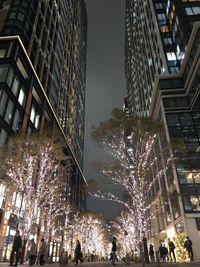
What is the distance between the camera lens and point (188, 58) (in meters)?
34.9

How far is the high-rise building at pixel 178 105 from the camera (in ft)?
97.9

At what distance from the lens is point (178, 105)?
119ft

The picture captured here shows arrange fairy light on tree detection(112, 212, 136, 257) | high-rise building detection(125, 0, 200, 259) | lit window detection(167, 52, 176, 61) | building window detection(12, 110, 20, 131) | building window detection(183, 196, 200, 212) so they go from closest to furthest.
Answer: building window detection(12, 110, 20, 131) → building window detection(183, 196, 200, 212) → high-rise building detection(125, 0, 200, 259) → fairy light on tree detection(112, 212, 136, 257) → lit window detection(167, 52, 176, 61)

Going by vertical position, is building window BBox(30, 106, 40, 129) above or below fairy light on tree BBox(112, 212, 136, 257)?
above

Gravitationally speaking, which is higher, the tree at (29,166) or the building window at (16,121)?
the building window at (16,121)

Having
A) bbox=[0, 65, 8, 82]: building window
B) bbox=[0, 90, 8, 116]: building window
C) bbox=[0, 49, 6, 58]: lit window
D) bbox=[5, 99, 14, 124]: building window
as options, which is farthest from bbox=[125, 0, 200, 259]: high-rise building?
bbox=[0, 49, 6, 58]: lit window

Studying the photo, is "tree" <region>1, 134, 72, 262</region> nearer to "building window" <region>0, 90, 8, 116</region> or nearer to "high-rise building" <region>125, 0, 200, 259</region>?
"building window" <region>0, 90, 8, 116</region>

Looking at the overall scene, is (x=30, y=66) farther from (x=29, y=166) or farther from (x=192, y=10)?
(x=192, y=10)

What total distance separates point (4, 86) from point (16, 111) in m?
3.37

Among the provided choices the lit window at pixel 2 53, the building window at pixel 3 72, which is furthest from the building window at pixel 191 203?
the lit window at pixel 2 53

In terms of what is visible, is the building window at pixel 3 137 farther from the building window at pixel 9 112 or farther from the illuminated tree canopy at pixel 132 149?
the illuminated tree canopy at pixel 132 149

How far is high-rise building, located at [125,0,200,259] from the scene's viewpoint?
97.9 feet

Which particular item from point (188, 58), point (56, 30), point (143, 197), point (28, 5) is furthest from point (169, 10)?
point (143, 197)

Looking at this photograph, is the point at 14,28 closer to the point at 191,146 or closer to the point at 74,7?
the point at 191,146
